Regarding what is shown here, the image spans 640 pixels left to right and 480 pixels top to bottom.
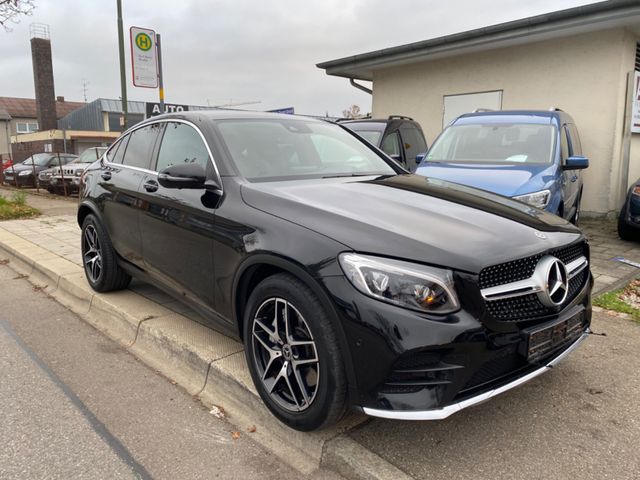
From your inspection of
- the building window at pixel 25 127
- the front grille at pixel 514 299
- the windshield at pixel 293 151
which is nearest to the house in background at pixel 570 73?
the windshield at pixel 293 151

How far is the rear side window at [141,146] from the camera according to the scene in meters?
4.16

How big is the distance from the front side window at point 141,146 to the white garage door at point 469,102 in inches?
330

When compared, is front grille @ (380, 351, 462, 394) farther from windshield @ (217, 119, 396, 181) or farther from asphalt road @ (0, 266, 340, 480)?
windshield @ (217, 119, 396, 181)

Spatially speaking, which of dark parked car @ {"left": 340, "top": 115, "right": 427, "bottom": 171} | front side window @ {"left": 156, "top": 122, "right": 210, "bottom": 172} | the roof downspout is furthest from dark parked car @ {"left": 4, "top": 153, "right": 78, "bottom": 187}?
front side window @ {"left": 156, "top": 122, "right": 210, "bottom": 172}

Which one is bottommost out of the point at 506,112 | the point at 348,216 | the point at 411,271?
the point at 411,271

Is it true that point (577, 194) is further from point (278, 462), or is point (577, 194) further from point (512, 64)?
point (278, 462)

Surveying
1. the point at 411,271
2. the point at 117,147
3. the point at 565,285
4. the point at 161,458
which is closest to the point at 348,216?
the point at 411,271

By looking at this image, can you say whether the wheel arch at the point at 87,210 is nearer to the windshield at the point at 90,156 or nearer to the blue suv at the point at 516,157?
the blue suv at the point at 516,157

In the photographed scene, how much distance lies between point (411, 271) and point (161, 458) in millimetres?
1626

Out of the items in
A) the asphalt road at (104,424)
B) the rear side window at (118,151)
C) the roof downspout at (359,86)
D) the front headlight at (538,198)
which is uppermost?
the roof downspout at (359,86)

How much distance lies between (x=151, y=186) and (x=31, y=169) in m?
17.8

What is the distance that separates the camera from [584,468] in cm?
230

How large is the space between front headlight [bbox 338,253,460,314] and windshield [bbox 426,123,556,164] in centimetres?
434

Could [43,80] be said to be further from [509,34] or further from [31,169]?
[509,34]
